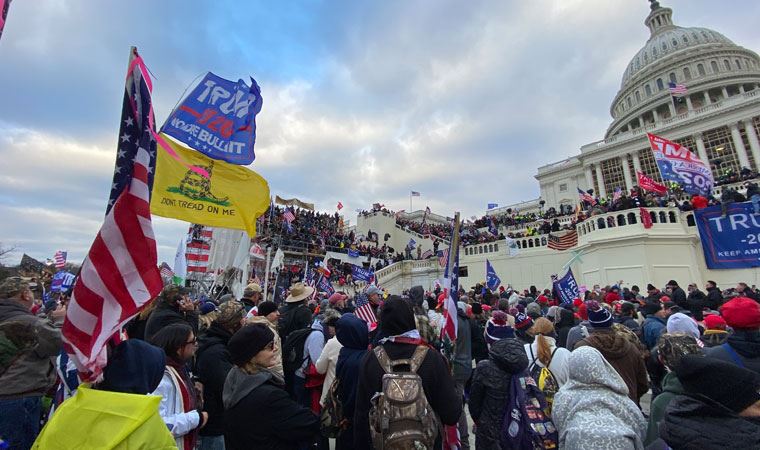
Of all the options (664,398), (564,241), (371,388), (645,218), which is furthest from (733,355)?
(564,241)

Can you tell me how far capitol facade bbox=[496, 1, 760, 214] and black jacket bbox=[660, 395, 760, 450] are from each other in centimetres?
5042

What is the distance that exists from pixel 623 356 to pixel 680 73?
3000 inches

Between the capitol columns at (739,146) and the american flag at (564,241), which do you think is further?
the capitol columns at (739,146)

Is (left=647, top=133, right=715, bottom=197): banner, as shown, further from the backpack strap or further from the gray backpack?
the gray backpack

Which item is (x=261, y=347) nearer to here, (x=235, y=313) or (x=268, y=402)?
(x=268, y=402)

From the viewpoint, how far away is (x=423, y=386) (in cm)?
262

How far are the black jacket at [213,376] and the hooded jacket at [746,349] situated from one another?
429 centimetres

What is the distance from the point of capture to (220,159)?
20.8ft

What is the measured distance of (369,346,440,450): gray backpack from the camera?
233cm

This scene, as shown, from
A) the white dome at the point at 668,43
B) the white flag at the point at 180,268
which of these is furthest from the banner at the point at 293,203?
the white dome at the point at 668,43

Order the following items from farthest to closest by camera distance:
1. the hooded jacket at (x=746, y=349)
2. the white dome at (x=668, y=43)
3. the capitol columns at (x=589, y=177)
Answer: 1. the white dome at (x=668, y=43)
2. the capitol columns at (x=589, y=177)
3. the hooded jacket at (x=746, y=349)

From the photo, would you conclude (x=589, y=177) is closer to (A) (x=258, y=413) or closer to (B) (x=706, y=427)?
(B) (x=706, y=427)

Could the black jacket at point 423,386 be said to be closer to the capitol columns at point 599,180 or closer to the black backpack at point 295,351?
the black backpack at point 295,351

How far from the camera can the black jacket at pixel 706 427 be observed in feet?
5.71
